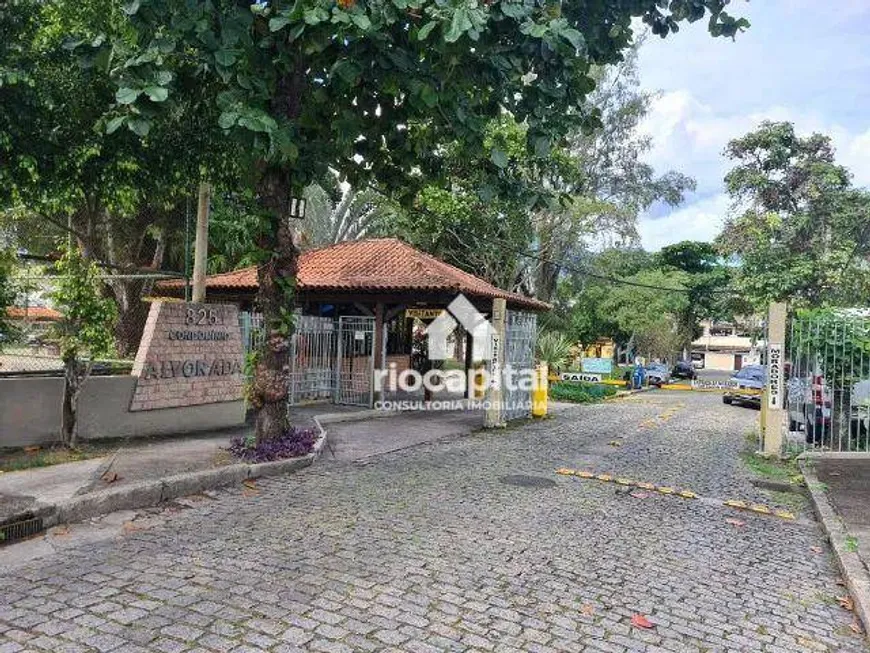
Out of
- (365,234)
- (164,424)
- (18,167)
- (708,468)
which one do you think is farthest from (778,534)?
(365,234)

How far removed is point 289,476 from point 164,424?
8.80 ft

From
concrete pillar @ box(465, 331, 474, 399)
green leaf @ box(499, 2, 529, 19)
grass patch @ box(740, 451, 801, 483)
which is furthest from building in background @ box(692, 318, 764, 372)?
green leaf @ box(499, 2, 529, 19)

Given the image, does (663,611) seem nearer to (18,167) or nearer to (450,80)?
(450,80)

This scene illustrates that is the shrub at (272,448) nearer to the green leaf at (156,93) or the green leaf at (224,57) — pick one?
the green leaf at (156,93)

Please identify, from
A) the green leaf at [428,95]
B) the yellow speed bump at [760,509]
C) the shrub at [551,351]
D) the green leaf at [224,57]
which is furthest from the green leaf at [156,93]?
the shrub at [551,351]

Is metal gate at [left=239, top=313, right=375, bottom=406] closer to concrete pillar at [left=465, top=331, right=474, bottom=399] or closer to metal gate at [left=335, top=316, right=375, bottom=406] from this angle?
metal gate at [left=335, top=316, right=375, bottom=406]

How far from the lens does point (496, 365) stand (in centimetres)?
1276

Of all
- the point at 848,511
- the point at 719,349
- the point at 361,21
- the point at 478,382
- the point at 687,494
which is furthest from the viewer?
the point at 719,349

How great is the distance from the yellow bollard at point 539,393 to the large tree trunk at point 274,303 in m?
7.81

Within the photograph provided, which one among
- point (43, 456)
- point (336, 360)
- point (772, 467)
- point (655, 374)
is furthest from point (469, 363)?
point (655, 374)

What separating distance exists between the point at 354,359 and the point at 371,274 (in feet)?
6.62

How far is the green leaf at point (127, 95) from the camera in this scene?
17.5 ft

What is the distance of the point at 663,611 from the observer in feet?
14.3

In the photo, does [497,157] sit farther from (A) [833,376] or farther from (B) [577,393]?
(B) [577,393]
